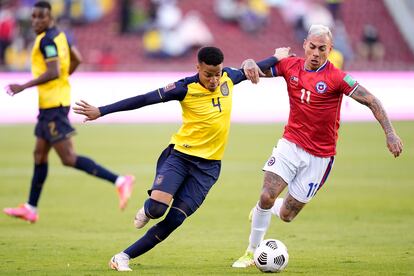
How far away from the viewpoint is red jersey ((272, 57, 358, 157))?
941 cm

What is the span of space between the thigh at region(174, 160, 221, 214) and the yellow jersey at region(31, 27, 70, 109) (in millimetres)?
4153

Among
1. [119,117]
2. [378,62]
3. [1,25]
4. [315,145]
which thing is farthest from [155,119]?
[315,145]

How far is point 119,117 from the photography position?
29.4 meters

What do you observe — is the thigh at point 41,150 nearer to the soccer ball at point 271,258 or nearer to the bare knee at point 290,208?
the bare knee at point 290,208

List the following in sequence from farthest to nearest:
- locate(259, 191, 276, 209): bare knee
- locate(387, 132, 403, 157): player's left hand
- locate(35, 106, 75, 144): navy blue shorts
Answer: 1. locate(35, 106, 75, 144): navy blue shorts
2. locate(259, 191, 276, 209): bare knee
3. locate(387, 132, 403, 157): player's left hand

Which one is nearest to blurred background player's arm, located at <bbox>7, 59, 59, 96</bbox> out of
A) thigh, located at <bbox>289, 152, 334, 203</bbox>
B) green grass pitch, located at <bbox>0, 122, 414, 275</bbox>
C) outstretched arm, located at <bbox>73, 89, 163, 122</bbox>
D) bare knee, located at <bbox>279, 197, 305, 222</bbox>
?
green grass pitch, located at <bbox>0, 122, 414, 275</bbox>

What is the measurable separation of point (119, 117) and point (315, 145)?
66.3ft

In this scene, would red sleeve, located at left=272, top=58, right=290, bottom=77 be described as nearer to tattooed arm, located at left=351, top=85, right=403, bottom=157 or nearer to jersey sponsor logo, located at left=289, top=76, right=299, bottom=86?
jersey sponsor logo, located at left=289, top=76, right=299, bottom=86

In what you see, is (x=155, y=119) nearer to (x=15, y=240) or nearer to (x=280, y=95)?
(x=280, y=95)

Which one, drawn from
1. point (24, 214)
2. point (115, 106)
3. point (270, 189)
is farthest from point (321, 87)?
point (24, 214)

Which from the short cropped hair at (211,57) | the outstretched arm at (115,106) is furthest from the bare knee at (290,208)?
the outstretched arm at (115,106)

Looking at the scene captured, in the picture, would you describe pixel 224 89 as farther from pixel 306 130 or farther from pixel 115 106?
pixel 115 106

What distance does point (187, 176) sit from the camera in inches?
360

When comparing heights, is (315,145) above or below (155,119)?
above
